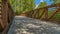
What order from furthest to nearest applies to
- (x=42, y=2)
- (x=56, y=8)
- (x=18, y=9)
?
(x=18, y=9) → (x=42, y=2) → (x=56, y=8)

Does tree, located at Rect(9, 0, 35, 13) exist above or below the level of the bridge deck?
below

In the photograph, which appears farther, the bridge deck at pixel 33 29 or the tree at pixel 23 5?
the tree at pixel 23 5

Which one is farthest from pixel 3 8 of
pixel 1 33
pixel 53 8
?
pixel 53 8

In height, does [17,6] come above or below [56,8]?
below

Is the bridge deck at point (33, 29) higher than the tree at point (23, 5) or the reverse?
higher

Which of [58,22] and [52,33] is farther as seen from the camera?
[58,22]

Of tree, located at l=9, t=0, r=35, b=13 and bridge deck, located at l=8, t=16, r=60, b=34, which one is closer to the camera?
bridge deck, located at l=8, t=16, r=60, b=34

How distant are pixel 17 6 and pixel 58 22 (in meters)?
23.3

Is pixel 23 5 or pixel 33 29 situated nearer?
pixel 33 29

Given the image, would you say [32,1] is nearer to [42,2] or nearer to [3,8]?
[42,2]

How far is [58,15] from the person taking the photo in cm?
770

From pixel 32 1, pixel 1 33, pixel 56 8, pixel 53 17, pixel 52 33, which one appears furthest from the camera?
pixel 32 1

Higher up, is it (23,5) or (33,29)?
(33,29)

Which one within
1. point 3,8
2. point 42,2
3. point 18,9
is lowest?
point 18,9
